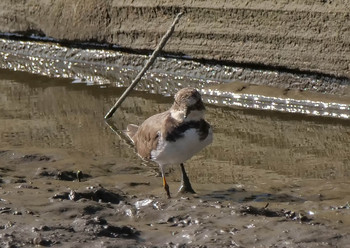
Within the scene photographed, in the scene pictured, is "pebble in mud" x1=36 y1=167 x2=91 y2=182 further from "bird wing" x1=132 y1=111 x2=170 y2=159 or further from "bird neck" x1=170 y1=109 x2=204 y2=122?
"bird neck" x1=170 y1=109 x2=204 y2=122

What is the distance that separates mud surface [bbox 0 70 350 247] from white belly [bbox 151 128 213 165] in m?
0.27

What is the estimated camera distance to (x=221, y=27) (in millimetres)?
8539

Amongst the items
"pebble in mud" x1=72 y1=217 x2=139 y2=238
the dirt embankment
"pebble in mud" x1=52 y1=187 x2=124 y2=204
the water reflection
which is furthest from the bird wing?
the dirt embankment

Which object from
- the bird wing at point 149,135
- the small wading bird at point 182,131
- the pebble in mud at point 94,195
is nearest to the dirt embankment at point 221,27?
the bird wing at point 149,135

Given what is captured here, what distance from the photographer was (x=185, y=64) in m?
8.92

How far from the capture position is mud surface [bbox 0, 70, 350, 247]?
184 inches

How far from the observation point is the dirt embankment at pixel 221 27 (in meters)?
7.82

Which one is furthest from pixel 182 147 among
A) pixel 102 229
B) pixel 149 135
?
pixel 102 229

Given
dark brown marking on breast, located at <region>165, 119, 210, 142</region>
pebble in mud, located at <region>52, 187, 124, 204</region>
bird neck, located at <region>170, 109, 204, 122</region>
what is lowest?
pebble in mud, located at <region>52, 187, 124, 204</region>

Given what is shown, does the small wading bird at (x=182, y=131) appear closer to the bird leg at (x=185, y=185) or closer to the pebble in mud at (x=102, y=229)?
the bird leg at (x=185, y=185)

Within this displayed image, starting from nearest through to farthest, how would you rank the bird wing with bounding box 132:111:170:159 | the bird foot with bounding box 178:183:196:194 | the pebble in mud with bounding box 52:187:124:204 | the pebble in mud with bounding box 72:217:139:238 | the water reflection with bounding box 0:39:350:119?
1. the pebble in mud with bounding box 72:217:139:238
2. the pebble in mud with bounding box 52:187:124:204
3. the bird wing with bounding box 132:111:170:159
4. the bird foot with bounding box 178:183:196:194
5. the water reflection with bounding box 0:39:350:119

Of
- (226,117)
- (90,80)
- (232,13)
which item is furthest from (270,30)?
(90,80)

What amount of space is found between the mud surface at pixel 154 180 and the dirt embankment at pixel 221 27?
0.64 m

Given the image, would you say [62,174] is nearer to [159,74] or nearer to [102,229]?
[102,229]
